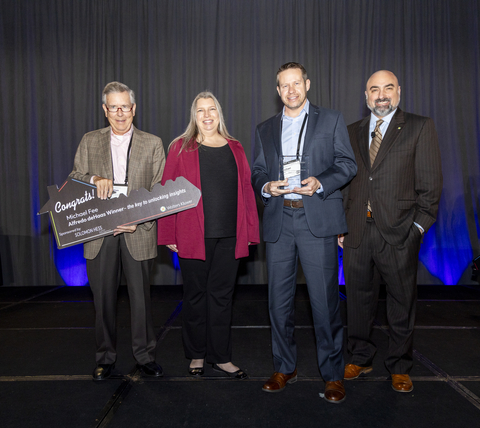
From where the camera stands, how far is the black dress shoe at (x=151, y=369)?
2281 millimetres

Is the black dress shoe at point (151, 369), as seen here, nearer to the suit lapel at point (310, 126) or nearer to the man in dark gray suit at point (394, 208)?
the man in dark gray suit at point (394, 208)

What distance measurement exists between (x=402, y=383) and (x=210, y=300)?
1218mm

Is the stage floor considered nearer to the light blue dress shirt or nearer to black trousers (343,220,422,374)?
black trousers (343,220,422,374)

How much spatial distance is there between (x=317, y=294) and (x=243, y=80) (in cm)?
400

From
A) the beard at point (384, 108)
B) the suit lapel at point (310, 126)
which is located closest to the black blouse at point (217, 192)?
the suit lapel at point (310, 126)

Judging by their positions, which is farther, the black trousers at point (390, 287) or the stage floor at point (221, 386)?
the black trousers at point (390, 287)

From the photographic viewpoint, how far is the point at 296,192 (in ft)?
6.08

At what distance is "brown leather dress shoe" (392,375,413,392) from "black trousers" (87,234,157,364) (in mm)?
1478

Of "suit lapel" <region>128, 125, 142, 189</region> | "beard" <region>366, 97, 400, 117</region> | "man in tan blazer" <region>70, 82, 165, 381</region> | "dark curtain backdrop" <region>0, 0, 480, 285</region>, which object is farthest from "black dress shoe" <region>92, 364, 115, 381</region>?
"dark curtain backdrop" <region>0, 0, 480, 285</region>

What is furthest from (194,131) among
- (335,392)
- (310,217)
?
(335,392)

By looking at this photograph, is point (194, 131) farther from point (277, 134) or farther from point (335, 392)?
point (335, 392)

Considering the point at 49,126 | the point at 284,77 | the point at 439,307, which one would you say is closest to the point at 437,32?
the point at 439,307

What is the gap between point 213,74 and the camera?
5211 millimetres

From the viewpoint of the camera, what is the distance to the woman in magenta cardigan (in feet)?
7.32
